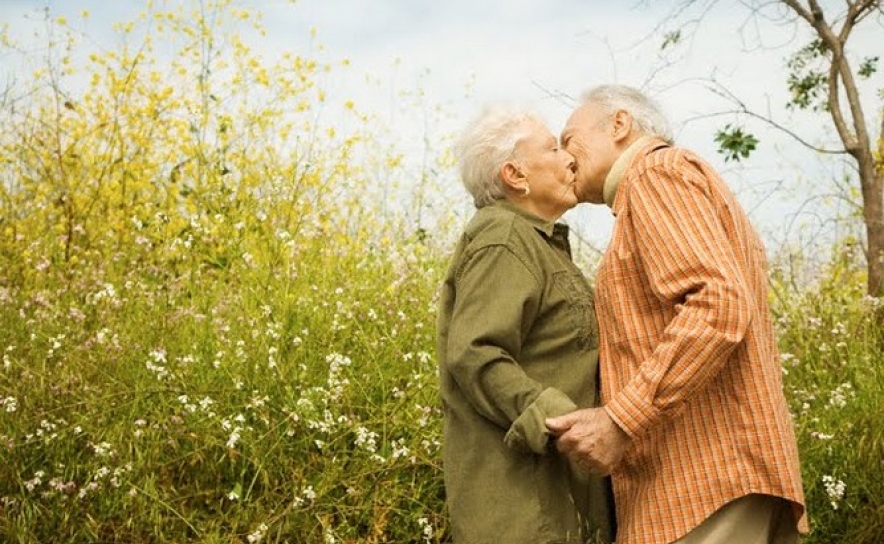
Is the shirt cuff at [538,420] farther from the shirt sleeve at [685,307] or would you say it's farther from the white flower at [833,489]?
the white flower at [833,489]

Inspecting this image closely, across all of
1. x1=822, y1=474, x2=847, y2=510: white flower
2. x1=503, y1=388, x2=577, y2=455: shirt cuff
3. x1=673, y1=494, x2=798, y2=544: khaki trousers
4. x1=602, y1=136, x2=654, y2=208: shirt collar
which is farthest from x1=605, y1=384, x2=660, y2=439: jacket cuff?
x1=822, y1=474, x2=847, y2=510: white flower

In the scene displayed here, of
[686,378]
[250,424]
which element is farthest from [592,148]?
[250,424]

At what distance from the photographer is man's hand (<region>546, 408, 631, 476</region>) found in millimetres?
2496

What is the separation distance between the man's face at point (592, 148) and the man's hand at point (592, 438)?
63 centimetres

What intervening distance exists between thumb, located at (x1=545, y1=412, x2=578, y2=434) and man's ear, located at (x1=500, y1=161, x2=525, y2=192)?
2.13ft

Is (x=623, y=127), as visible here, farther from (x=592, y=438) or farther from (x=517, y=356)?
(x=592, y=438)

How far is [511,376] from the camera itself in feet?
8.49

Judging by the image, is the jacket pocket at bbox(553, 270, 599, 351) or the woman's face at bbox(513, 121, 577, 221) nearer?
the jacket pocket at bbox(553, 270, 599, 351)

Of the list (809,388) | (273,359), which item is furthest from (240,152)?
(809,388)

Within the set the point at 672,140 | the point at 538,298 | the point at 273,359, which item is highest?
the point at 672,140

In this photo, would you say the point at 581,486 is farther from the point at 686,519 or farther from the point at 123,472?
the point at 123,472

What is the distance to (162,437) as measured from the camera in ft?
14.3

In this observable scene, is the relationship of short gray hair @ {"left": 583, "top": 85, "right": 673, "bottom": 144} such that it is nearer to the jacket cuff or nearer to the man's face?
the man's face

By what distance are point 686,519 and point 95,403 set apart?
2662mm
